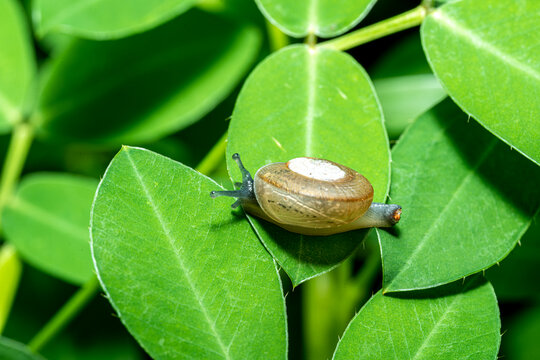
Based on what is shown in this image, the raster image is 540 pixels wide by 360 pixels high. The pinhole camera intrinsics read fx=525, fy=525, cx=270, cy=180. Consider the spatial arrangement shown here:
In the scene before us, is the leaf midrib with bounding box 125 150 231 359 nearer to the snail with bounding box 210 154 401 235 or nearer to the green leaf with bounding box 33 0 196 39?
the snail with bounding box 210 154 401 235

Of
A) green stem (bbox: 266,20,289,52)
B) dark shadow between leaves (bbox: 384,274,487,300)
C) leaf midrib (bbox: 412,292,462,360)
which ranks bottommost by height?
leaf midrib (bbox: 412,292,462,360)

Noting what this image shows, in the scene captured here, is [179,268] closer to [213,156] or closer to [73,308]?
[213,156]

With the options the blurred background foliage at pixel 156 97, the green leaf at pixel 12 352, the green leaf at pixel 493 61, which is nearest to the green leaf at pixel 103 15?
the blurred background foliage at pixel 156 97

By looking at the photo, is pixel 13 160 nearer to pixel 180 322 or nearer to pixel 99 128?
pixel 99 128

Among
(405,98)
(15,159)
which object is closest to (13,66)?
(15,159)

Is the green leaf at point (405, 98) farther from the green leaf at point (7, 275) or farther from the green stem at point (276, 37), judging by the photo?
the green leaf at point (7, 275)

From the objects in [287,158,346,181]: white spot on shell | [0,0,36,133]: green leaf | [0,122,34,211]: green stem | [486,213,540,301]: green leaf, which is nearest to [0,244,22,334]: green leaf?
[0,122,34,211]: green stem

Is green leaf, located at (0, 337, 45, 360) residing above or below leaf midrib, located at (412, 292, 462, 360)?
below
